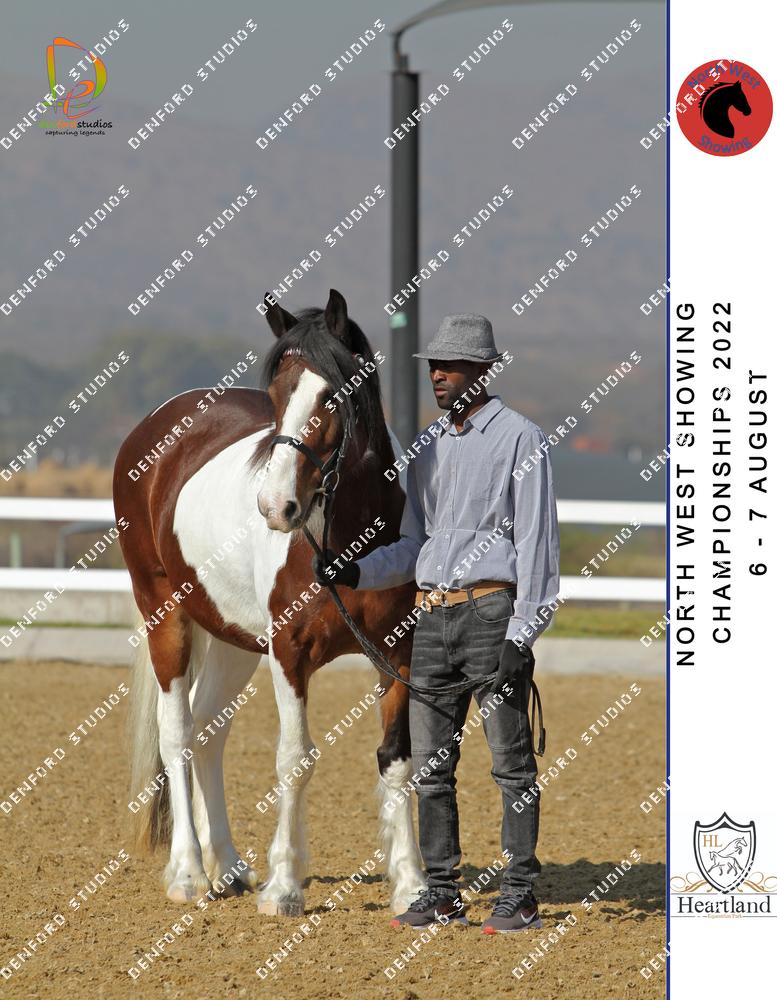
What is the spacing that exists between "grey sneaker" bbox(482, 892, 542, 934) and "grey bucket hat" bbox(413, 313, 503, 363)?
1.87m

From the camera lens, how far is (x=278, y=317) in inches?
179

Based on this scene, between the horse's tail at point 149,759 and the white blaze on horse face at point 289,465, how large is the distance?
1655 mm

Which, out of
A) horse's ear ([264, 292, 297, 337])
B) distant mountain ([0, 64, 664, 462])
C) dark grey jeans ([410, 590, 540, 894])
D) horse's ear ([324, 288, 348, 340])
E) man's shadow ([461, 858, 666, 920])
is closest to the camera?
dark grey jeans ([410, 590, 540, 894])

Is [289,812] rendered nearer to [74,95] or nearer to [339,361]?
[339,361]

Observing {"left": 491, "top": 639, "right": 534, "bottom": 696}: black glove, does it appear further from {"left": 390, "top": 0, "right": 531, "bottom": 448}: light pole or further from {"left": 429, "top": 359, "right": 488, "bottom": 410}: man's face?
{"left": 390, "top": 0, "right": 531, "bottom": 448}: light pole

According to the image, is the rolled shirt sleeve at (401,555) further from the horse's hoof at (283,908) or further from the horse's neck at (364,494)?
the horse's hoof at (283,908)

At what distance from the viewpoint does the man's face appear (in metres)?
4.34
